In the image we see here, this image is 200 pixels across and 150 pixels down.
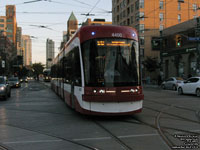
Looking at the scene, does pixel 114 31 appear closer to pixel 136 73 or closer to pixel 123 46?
pixel 123 46

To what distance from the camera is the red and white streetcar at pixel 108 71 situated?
27.6ft

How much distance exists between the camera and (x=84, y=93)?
→ 854cm

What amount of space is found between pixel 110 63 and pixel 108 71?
28cm

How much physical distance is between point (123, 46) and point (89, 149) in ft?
14.3

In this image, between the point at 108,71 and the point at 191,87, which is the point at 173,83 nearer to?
the point at 191,87

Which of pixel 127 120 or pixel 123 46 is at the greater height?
A: pixel 123 46

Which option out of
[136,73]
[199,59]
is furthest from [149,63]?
[136,73]

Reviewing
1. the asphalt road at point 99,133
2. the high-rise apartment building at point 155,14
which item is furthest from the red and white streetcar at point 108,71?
the high-rise apartment building at point 155,14

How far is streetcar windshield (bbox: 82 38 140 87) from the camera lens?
848cm

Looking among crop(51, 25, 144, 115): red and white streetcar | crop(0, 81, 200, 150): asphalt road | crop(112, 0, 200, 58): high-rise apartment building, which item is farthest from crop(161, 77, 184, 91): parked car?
crop(112, 0, 200, 58): high-rise apartment building

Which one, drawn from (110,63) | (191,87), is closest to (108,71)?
(110,63)

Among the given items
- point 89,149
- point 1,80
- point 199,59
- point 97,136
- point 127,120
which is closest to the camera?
point 89,149

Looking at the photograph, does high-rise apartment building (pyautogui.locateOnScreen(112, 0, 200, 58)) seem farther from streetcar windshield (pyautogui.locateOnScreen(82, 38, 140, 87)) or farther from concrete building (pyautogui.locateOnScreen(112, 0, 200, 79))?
streetcar windshield (pyautogui.locateOnScreen(82, 38, 140, 87))

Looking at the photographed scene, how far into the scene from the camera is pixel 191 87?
19.7 meters
